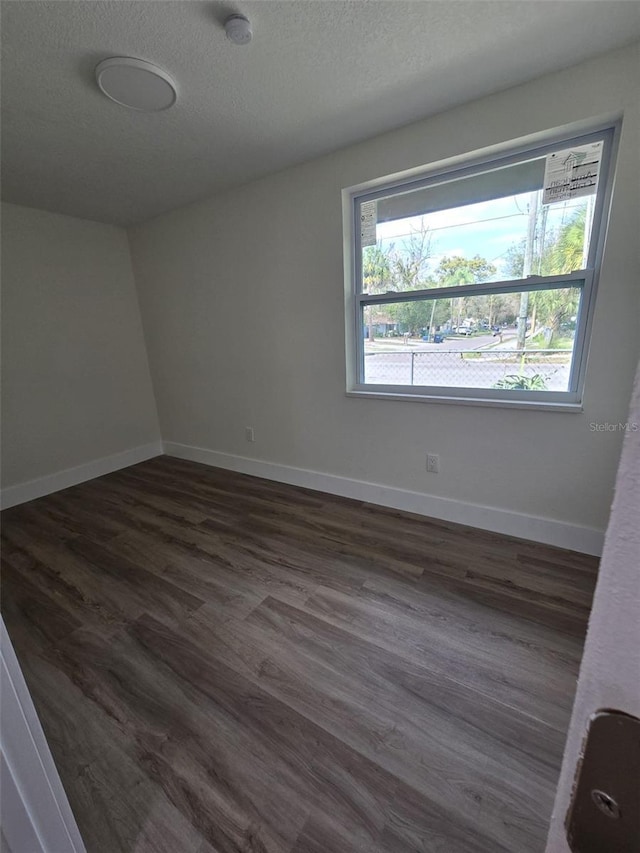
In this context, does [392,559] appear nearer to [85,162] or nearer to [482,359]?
[482,359]

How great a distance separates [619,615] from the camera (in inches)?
10.1

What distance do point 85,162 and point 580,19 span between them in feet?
8.56

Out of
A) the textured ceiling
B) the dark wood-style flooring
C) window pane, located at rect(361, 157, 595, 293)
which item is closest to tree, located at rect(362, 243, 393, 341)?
window pane, located at rect(361, 157, 595, 293)

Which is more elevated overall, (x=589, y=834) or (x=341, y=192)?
(x=341, y=192)

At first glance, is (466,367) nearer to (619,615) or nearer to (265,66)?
(265,66)

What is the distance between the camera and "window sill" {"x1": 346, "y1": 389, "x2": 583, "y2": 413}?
1.88 metres

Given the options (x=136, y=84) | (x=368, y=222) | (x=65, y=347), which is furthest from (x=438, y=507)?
(x=65, y=347)

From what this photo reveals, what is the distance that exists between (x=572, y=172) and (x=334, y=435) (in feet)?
6.62

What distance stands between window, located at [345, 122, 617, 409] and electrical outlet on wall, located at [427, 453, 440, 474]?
0.40 metres

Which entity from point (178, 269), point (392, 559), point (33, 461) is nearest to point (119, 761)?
point (392, 559)

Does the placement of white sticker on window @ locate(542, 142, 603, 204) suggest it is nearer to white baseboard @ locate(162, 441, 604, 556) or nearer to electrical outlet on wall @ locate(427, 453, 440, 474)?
electrical outlet on wall @ locate(427, 453, 440, 474)

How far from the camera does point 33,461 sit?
3.00 meters

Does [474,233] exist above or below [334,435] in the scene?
above

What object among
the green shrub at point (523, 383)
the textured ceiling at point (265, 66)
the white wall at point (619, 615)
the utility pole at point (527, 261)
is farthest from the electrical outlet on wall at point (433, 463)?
the white wall at point (619, 615)
